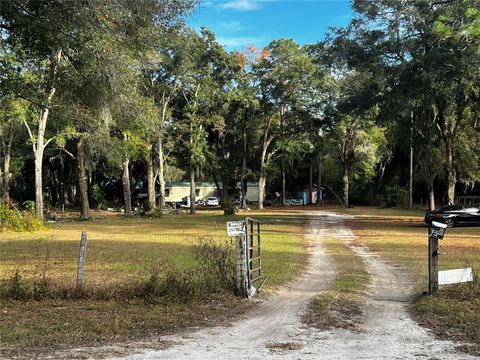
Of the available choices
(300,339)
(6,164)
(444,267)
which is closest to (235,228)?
(300,339)

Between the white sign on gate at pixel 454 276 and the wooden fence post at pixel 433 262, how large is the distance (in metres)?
0.13

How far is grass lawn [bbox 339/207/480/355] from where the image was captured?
6820 mm

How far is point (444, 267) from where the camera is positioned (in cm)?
1275

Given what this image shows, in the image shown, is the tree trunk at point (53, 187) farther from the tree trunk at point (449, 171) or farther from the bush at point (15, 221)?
the tree trunk at point (449, 171)

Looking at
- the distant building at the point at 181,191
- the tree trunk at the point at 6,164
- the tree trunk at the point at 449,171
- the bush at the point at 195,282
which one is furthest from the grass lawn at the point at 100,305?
the distant building at the point at 181,191

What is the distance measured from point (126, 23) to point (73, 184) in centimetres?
5763

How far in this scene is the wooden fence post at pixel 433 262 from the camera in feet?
28.4

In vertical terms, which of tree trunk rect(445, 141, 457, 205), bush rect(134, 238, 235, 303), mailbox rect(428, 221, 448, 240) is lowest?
bush rect(134, 238, 235, 303)

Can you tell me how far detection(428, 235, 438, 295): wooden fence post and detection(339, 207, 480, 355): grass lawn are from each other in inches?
5.9

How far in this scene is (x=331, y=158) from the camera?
7062cm

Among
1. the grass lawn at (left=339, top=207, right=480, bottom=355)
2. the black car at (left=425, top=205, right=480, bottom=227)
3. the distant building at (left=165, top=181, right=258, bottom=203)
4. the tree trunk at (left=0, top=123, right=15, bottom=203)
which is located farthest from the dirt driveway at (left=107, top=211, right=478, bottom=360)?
the distant building at (left=165, top=181, right=258, bottom=203)

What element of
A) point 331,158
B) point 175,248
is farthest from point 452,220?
point 331,158

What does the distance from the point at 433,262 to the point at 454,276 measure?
2.41ft

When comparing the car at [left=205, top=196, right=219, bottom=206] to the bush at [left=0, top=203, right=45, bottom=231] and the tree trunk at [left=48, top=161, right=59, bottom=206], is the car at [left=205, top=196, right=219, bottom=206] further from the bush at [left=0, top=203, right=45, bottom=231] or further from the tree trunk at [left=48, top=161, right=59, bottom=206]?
the bush at [left=0, top=203, right=45, bottom=231]
